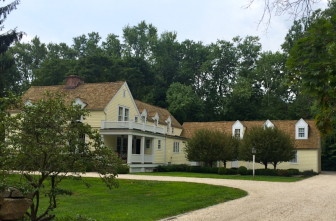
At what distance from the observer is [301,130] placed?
41781 mm

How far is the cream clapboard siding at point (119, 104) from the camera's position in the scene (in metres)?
35.0

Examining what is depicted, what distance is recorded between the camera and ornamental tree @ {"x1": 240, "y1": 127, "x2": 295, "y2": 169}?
33.0 m

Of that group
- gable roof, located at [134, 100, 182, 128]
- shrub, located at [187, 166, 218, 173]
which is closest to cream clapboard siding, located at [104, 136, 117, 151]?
gable roof, located at [134, 100, 182, 128]

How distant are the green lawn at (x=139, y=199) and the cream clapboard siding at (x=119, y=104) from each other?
13666 mm

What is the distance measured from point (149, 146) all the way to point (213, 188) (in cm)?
2141

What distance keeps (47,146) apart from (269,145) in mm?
28313

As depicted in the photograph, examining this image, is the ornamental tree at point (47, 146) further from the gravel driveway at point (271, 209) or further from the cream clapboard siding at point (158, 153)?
the cream clapboard siding at point (158, 153)

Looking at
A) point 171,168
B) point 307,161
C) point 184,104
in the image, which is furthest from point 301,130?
point 184,104

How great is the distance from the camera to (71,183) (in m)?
20.8

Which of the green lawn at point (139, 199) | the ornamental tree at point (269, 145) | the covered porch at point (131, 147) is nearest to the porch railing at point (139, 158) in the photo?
the covered porch at point (131, 147)

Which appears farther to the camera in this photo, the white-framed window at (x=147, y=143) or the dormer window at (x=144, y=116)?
the dormer window at (x=144, y=116)

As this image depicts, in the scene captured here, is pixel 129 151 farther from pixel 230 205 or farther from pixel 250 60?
pixel 250 60

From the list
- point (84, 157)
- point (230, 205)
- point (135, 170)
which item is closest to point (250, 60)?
point (135, 170)

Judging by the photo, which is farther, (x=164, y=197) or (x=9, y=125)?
(x=164, y=197)
